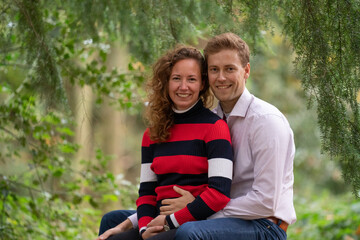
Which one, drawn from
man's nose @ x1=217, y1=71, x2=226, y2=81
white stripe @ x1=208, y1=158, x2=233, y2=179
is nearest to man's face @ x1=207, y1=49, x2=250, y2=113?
man's nose @ x1=217, y1=71, x2=226, y2=81

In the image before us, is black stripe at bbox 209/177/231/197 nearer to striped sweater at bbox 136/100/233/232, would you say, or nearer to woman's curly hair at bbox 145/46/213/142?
striped sweater at bbox 136/100/233/232

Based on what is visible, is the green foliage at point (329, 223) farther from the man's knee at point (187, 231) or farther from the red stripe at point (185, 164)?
the man's knee at point (187, 231)

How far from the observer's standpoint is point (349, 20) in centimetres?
222

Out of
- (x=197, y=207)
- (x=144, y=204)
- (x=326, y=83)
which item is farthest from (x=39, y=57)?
(x=326, y=83)

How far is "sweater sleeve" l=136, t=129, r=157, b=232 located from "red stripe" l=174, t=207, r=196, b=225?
256mm

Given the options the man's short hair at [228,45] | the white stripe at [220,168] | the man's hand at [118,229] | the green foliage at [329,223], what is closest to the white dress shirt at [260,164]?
the white stripe at [220,168]

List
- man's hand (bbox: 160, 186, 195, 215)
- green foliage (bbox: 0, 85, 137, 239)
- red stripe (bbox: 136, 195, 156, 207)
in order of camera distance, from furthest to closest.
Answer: green foliage (bbox: 0, 85, 137, 239) < red stripe (bbox: 136, 195, 156, 207) < man's hand (bbox: 160, 186, 195, 215)

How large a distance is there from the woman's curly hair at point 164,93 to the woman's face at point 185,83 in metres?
0.03

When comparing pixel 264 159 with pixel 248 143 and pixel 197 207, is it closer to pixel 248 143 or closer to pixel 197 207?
pixel 248 143

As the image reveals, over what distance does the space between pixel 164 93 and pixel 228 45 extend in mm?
403

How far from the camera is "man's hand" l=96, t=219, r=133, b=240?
254 cm

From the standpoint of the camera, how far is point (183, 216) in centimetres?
224

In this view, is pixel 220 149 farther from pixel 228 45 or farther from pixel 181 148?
pixel 228 45

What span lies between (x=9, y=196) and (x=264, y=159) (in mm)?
2689
